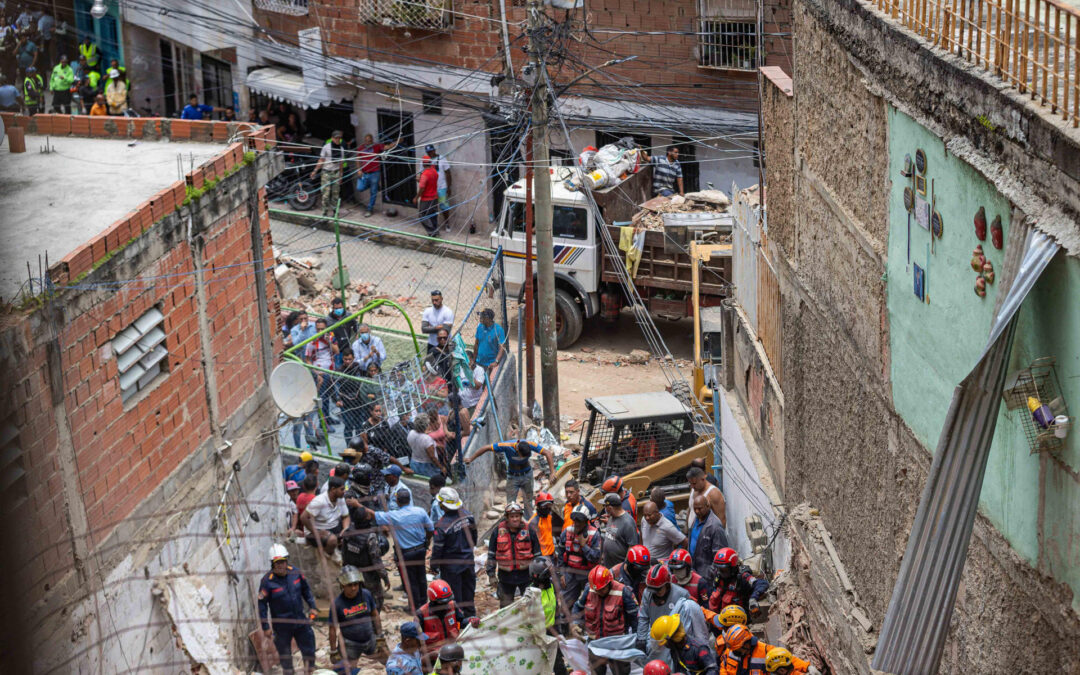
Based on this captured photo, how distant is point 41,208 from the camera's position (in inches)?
426

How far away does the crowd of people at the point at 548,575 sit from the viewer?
8664mm

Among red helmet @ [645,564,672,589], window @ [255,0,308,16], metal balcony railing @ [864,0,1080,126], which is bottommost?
red helmet @ [645,564,672,589]

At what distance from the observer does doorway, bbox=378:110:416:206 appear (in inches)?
927

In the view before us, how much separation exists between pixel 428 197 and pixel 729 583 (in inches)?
553

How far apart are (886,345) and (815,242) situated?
1870 millimetres

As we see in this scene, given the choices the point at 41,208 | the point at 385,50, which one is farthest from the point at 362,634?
the point at 385,50

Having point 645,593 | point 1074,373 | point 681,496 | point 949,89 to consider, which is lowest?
point 681,496

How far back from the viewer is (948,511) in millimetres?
5488

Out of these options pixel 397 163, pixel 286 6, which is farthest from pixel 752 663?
pixel 286 6

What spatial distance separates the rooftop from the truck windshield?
19.0ft

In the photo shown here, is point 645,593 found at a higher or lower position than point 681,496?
higher

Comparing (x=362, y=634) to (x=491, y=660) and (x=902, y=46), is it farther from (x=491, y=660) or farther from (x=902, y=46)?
(x=902, y=46)

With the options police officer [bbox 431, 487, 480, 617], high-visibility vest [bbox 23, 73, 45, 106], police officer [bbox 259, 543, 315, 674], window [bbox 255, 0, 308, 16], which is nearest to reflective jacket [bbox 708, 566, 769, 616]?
police officer [bbox 431, 487, 480, 617]

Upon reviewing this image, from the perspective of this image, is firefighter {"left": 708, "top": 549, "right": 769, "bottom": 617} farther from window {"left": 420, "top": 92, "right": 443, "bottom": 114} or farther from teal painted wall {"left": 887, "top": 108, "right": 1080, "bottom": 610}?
window {"left": 420, "top": 92, "right": 443, "bottom": 114}
